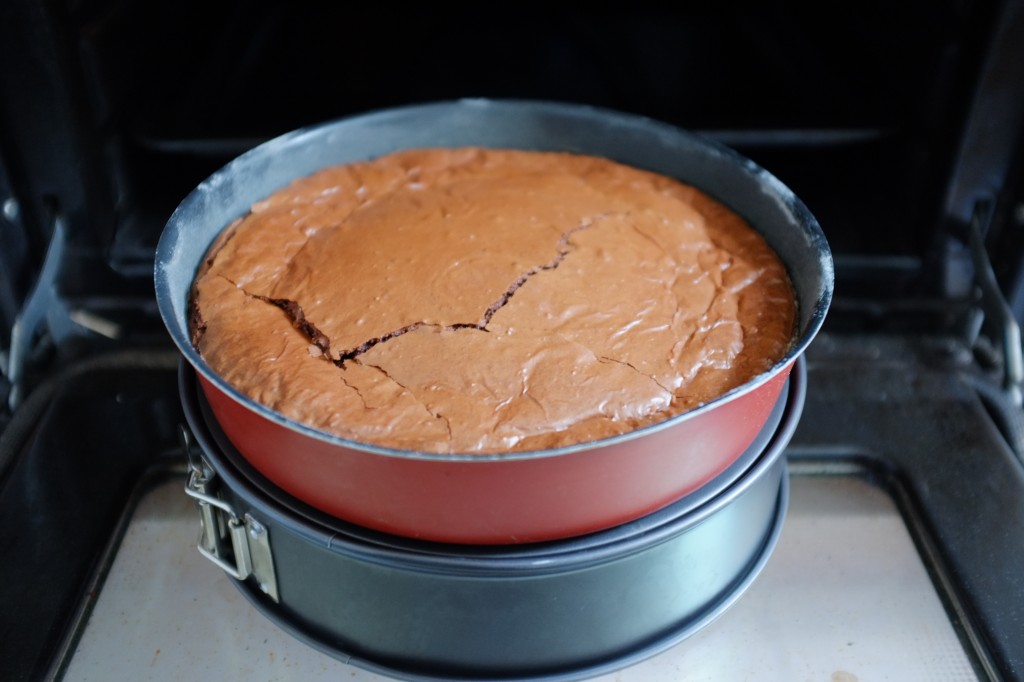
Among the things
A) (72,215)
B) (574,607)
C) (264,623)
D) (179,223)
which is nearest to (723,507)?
(574,607)

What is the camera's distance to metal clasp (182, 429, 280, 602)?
1.18m

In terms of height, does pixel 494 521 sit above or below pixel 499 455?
below

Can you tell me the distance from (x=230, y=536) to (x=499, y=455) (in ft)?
1.84

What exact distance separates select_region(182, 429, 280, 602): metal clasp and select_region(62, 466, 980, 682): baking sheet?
0.43 feet

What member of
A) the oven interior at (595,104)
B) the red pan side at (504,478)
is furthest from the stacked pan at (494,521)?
the oven interior at (595,104)

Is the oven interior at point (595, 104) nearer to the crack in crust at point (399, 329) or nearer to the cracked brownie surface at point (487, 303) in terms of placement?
the cracked brownie surface at point (487, 303)

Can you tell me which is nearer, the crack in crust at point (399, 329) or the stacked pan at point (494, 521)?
the stacked pan at point (494, 521)

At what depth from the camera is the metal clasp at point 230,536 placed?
118 cm

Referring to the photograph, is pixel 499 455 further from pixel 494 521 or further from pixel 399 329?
pixel 399 329

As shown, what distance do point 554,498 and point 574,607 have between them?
0.65 feet

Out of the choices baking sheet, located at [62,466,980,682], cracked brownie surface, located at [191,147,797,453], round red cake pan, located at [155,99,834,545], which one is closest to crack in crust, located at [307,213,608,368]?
cracked brownie surface, located at [191,147,797,453]

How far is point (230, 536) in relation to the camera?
1282 mm

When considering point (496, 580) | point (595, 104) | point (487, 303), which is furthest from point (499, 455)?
point (595, 104)

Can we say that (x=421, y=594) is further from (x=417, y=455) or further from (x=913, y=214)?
(x=913, y=214)
